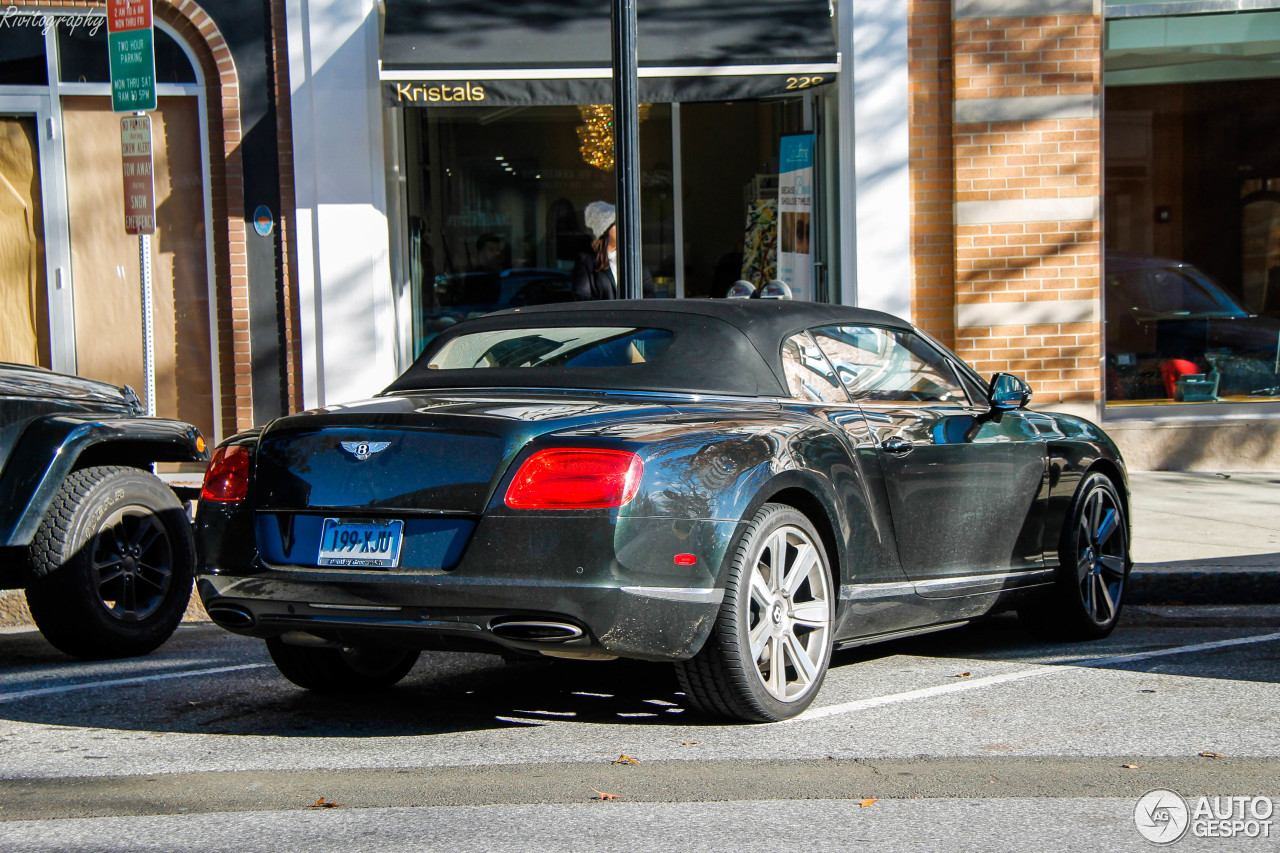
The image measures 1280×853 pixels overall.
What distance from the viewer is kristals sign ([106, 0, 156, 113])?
311 inches

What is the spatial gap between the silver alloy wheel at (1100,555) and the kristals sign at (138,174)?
517 cm

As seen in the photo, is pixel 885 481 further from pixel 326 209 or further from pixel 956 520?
pixel 326 209

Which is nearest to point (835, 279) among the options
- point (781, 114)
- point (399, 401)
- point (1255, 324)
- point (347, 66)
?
point (781, 114)

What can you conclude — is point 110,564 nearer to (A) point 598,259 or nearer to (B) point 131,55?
(B) point 131,55

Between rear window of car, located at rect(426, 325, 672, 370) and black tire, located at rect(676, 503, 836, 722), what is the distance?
0.86 metres

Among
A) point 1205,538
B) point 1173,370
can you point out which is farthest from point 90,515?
point 1173,370

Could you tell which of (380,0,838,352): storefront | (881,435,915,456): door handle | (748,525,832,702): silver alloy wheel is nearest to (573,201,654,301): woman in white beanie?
(380,0,838,352): storefront

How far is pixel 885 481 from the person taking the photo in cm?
514

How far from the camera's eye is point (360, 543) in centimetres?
432

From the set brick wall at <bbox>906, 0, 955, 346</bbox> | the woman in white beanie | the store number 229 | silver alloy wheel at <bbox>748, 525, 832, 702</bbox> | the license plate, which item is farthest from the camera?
brick wall at <bbox>906, 0, 955, 346</bbox>

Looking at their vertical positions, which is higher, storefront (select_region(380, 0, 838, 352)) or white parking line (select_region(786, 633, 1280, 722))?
storefront (select_region(380, 0, 838, 352))

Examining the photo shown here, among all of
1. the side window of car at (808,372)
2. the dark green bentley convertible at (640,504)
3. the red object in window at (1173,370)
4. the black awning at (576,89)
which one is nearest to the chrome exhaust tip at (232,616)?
the dark green bentley convertible at (640,504)

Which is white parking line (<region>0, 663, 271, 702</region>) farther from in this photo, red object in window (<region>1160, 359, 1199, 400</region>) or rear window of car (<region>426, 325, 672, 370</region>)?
red object in window (<region>1160, 359, 1199, 400</region>)

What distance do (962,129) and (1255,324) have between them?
9.82ft
